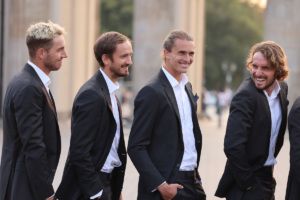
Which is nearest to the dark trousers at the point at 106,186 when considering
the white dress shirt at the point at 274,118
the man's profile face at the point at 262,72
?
the white dress shirt at the point at 274,118

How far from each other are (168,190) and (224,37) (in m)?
74.5

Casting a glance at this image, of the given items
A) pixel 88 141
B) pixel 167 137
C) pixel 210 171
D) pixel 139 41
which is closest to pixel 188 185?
pixel 167 137

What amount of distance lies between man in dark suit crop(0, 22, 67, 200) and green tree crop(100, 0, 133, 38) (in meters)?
60.4

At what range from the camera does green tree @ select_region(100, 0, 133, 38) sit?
6744cm

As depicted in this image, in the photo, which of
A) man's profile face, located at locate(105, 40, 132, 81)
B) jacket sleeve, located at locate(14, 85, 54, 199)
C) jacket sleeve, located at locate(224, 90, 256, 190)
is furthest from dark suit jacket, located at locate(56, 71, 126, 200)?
jacket sleeve, located at locate(224, 90, 256, 190)

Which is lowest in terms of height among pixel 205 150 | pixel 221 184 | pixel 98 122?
pixel 205 150

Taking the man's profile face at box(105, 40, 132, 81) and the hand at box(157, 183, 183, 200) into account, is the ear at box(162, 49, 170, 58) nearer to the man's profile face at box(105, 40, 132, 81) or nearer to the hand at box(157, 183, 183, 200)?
the man's profile face at box(105, 40, 132, 81)

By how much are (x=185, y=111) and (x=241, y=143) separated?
1.69ft

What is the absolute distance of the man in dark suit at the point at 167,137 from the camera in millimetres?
6938

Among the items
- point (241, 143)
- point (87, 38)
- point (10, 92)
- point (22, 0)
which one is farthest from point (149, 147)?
point (87, 38)

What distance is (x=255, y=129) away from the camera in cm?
720

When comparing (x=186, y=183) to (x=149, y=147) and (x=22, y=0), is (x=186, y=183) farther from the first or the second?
(x=22, y=0)

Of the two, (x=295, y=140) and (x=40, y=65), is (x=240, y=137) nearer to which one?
(x=295, y=140)

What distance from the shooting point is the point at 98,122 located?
6.89 m
